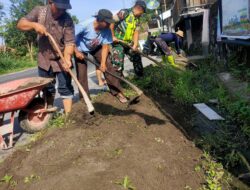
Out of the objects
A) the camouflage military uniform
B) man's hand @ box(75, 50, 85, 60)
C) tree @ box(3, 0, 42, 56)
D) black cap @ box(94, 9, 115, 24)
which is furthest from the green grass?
Answer: black cap @ box(94, 9, 115, 24)

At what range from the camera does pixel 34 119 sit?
5.79 metres

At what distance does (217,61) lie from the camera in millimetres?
10484

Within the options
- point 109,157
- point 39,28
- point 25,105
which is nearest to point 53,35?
point 39,28

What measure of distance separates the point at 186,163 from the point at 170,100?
3.34m

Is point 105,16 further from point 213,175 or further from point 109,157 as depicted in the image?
point 213,175

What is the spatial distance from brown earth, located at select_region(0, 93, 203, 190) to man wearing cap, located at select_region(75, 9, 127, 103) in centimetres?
135

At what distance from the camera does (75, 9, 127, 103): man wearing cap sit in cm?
593

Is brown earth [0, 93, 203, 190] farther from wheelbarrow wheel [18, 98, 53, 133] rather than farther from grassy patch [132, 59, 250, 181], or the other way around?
wheelbarrow wheel [18, 98, 53, 133]

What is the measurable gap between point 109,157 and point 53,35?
2.41 m

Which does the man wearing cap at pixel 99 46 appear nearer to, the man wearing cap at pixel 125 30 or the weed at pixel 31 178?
the man wearing cap at pixel 125 30

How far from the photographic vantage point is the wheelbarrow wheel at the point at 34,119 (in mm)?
5684

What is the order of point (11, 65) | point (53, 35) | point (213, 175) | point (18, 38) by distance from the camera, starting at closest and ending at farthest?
point (213, 175) < point (53, 35) < point (11, 65) < point (18, 38)

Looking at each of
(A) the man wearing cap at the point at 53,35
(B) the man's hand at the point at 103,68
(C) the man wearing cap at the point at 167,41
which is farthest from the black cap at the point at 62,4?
(C) the man wearing cap at the point at 167,41

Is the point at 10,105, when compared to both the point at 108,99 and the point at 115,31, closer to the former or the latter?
the point at 108,99
